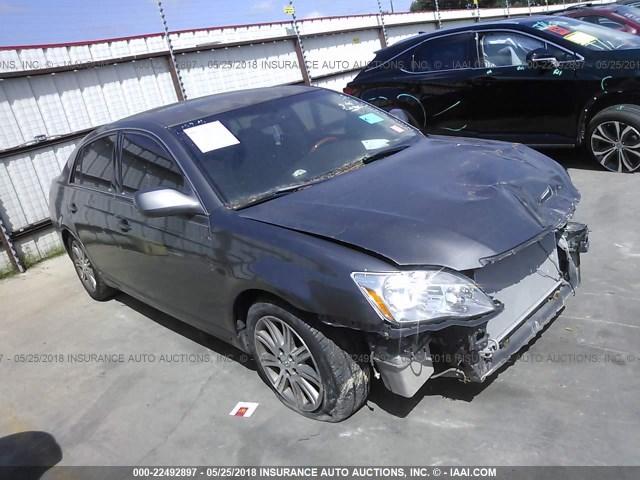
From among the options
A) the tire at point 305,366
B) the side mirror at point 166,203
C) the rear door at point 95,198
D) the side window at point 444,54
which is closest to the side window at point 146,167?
the side mirror at point 166,203

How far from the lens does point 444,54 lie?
23.0 feet

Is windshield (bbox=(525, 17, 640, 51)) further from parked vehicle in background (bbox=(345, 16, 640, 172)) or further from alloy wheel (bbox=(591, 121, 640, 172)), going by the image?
alloy wheel (bbox=(591, 121, 640, 172))

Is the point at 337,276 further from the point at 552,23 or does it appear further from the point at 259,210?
the point at 552,23

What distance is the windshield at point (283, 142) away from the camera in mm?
3406

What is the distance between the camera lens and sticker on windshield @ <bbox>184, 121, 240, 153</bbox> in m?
3.54

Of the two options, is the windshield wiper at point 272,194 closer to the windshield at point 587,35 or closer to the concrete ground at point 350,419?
the concrete ground at point 350,419

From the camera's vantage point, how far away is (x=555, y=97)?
20.1 feet

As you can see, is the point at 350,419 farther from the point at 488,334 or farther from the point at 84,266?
the point at 84,266

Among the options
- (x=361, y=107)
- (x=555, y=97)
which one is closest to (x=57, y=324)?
(x=361, y=107)

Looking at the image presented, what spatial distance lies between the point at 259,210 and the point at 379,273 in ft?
3.00

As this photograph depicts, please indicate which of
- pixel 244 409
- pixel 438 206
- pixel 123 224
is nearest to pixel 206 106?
pixel 123 224

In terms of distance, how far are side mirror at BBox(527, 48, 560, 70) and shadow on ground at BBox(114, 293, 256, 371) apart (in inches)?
178

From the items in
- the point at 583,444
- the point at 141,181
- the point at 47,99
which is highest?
the point at 47,99

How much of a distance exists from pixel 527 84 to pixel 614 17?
5377 mm
